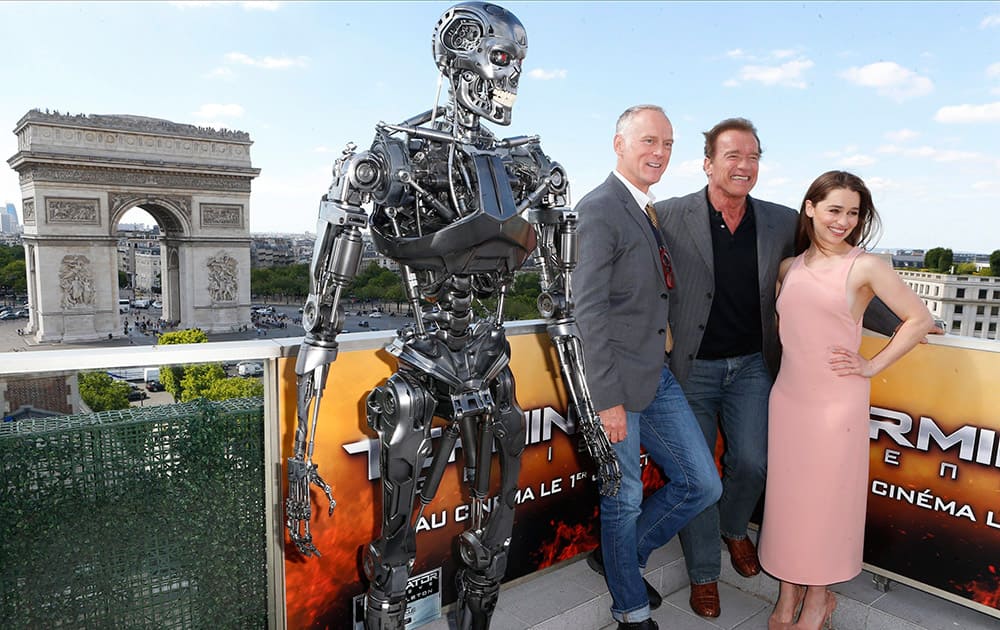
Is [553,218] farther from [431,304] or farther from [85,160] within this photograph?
[85,160]

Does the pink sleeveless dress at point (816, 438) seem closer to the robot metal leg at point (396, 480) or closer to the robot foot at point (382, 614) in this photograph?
the robot metal leg at point (396, 480)

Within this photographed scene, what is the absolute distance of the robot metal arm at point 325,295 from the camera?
2.26 m

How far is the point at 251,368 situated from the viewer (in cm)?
280

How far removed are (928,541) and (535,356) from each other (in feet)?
7.45

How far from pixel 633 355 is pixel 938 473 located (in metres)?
1.80

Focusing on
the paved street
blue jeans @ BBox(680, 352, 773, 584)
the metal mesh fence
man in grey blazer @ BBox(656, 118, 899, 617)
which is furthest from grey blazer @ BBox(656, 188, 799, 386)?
the paved street

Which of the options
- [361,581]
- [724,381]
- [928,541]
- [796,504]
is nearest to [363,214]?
[361,581]

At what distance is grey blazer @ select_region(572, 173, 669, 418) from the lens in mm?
3053

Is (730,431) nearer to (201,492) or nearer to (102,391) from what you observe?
(201,492)

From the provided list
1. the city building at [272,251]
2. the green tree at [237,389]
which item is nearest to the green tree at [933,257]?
the green tree at [237,389]

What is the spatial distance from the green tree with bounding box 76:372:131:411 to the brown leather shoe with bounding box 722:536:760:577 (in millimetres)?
3202

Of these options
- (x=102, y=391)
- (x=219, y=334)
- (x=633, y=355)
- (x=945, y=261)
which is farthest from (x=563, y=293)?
(x=945, y=261)

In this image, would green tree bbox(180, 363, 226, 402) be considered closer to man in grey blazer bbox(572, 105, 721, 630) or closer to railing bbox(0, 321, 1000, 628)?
railing bbox(0, 321, 1000, 628)

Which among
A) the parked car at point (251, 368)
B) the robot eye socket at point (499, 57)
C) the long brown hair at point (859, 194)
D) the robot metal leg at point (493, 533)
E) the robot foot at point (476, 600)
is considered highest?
the robot eye socket at point (499, 57)
